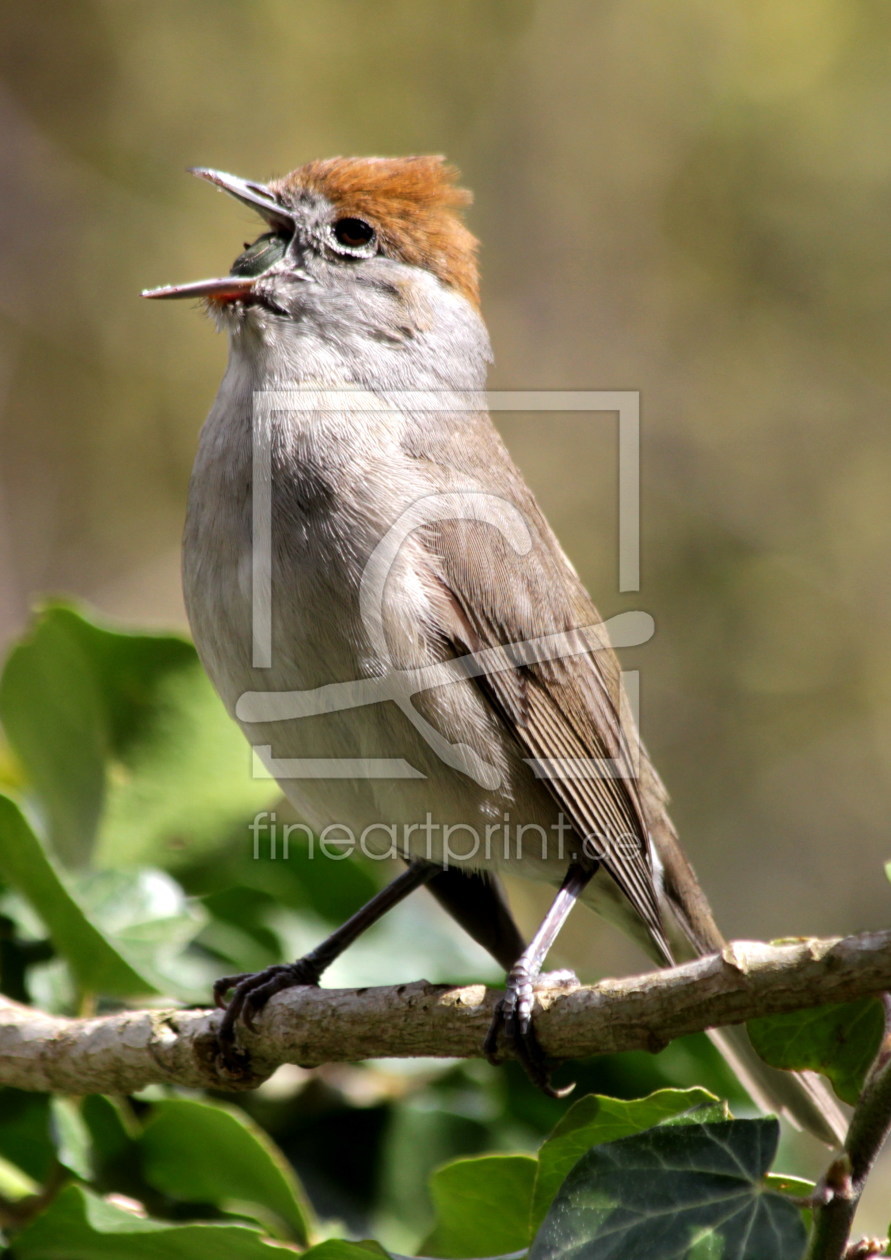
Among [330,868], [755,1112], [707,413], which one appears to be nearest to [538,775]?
[330,868]

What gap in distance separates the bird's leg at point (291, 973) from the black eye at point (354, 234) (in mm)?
1718

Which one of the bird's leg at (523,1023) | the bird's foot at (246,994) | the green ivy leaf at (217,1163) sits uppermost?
the bird's leg at (523,1023)

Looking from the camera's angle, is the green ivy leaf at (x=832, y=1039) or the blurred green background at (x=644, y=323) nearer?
the green ivy leaf at (x=832, y=1039)

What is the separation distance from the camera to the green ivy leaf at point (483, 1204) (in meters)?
2.13

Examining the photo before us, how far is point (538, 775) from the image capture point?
3.05 meters

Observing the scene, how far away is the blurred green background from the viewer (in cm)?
759

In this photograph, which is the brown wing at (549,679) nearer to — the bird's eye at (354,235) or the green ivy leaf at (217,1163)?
the bird's eye at (354,235)

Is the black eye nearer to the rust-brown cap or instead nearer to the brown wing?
Result: the rust-brown cap

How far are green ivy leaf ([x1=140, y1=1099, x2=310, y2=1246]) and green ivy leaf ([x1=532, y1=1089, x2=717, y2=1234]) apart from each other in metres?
0.49

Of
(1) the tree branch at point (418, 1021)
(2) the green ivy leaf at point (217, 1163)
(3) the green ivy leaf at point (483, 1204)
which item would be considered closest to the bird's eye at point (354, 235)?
(1) the tree branch at point (418, 1021)

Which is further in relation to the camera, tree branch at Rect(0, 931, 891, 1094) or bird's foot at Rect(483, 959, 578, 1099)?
bird's foot at Rect(483, 959, 578, 1099)

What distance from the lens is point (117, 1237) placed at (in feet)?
6.66

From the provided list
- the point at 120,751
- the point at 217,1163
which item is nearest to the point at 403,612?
the point at 120,751

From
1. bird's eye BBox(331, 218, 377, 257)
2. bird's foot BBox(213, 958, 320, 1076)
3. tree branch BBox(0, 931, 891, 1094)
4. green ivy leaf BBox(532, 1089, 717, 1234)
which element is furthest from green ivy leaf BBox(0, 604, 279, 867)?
bird's eye BBox(331, 218, 377, 257)
